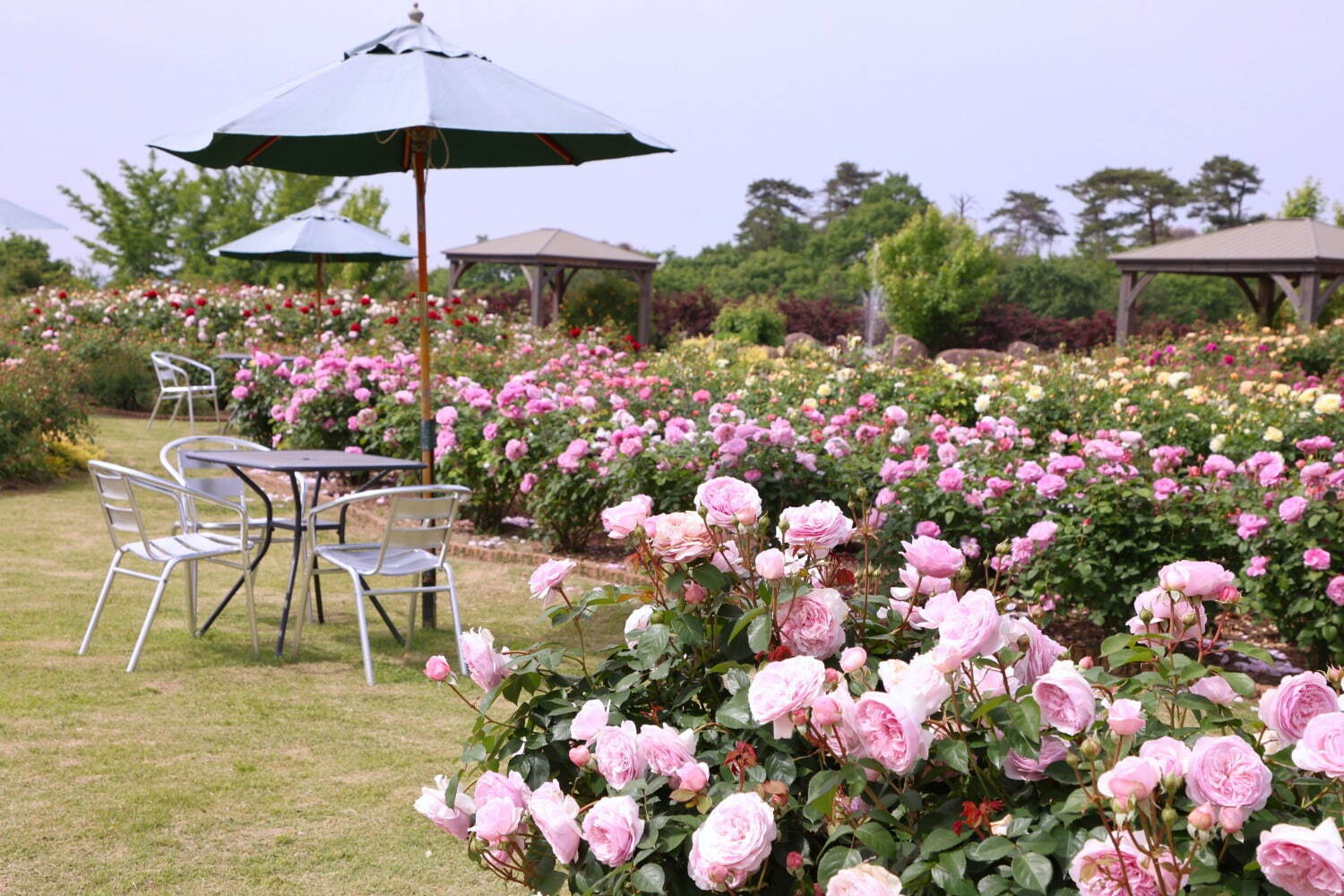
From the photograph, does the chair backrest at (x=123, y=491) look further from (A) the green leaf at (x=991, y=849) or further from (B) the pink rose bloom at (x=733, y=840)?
(A) the green leaf at (x=991, y=849)

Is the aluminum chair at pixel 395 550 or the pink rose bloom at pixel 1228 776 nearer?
the pink rose bloom at pixel 1228 776

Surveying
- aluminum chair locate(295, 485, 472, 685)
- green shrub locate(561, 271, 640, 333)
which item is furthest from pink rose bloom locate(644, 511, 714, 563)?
green shrub locate(561, 271, 640, 333)

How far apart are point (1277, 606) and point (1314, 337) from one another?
10.5 m

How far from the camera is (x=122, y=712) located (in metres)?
3.57

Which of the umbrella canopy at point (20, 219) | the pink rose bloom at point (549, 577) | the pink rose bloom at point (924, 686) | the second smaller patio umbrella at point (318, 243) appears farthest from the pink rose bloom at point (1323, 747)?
the second smaller patio umbrella at point (318, 243)

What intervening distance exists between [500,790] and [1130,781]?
2.48 feet

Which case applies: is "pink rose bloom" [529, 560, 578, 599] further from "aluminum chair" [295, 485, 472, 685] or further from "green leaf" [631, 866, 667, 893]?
"aluminum chair" [295, 485, 472, 685]

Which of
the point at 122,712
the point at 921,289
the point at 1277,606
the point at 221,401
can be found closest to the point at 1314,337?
the point at 1277,606

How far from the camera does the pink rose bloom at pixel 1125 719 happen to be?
124 cm

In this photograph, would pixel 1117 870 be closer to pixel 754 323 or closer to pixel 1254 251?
pixel 1254 251

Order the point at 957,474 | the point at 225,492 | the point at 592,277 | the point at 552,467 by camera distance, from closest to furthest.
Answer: the point at 957,474 < the point at 225,492 < the point at 552,467 < the point at 592,277

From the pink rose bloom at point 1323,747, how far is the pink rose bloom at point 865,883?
0.42 metres

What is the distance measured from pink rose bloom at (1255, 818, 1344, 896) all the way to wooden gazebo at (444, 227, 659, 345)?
2104 centimetres

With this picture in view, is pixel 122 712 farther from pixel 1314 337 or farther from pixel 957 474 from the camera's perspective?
pixel 1314 337
